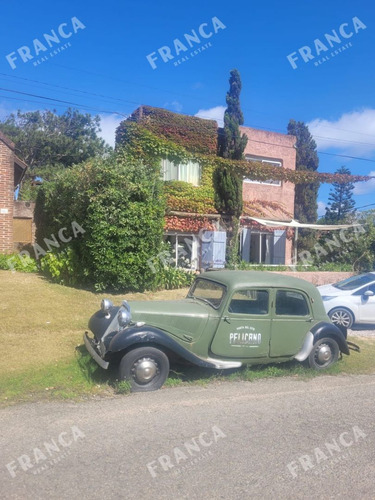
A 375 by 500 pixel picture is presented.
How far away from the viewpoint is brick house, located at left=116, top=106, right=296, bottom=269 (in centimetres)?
1652

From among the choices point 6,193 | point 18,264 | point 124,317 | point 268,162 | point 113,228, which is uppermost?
point 268,162

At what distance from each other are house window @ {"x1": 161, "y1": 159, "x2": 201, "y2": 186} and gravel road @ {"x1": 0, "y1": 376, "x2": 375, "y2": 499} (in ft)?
40.3

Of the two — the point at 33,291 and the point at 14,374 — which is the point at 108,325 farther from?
the point at 33,291

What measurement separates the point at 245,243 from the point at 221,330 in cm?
1291

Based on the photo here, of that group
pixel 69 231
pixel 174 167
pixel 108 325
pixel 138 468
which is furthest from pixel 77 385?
pixel 174 167

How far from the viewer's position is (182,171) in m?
17.2

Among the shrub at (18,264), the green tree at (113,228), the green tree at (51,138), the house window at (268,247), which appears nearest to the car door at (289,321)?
the green tree at (113,228)

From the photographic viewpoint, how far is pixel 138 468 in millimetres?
3617

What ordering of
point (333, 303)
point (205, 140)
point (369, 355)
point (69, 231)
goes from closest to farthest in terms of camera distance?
point (369, 355), point (333, 303), point (69, 231), point (205, 140)

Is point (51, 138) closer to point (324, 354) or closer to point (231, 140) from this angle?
point (231, 140)

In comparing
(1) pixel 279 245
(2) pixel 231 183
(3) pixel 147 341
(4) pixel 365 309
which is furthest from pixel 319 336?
(1) pixel 279 245

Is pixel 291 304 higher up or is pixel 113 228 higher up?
pixel 113 228

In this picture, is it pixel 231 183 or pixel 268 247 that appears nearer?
pixel 231 183

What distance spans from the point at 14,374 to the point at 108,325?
1.50 meters
